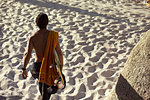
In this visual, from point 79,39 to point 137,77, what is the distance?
9.69 ft

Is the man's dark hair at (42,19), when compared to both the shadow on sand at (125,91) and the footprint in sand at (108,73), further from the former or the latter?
the footprint in sand at (108,73)

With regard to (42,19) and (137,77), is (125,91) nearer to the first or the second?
(137,77)

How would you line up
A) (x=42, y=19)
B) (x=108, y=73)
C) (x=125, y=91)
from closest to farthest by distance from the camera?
(x=42, y=19)
(x=125, y=91)
(x=108, y=73)

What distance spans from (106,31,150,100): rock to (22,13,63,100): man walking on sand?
2.70ft

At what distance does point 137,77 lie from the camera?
286 centimetres

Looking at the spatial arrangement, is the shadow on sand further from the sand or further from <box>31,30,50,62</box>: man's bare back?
<box>31,30,50,62</box>: man's bare back

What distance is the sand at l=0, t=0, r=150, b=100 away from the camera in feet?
13.2

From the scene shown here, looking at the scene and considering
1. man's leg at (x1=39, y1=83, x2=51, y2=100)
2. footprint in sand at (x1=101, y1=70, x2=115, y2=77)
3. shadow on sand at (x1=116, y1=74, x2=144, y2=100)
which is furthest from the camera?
footprint in sand at (x1=101, y1=70, x2=115, y2=77)

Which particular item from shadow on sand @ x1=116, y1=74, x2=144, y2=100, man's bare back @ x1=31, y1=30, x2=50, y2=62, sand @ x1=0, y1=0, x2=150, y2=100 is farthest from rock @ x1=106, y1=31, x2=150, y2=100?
man's bare back @ x1=31, y1=30, x2=50, y2=62

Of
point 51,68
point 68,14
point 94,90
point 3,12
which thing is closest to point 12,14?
point 3,12

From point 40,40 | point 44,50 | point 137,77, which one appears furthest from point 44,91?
point 137,77

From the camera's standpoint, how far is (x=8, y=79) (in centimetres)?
419

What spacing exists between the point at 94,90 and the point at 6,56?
80.0 inches

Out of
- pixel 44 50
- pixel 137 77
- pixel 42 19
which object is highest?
pixel 42 19
